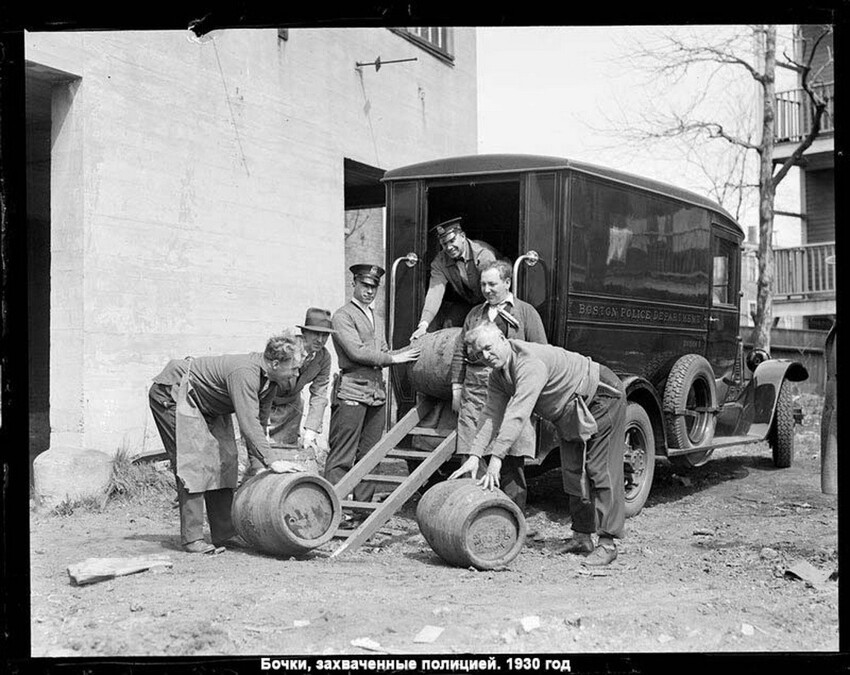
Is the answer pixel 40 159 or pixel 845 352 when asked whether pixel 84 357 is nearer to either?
pixel 40 159

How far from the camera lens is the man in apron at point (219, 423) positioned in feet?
19.4

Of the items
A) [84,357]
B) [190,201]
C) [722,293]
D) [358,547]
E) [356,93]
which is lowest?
[358,547]

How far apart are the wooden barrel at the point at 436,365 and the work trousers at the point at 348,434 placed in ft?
1.64

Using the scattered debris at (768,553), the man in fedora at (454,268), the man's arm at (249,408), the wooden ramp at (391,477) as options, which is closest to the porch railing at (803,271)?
the scattered debris at (768,553)

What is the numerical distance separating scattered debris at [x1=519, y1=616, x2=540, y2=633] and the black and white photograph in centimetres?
4

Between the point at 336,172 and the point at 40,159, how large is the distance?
2.96m

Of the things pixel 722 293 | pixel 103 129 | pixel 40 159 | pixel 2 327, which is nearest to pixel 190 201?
pixel 103 129

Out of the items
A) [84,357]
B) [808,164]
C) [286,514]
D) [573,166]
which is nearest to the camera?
[286,514]

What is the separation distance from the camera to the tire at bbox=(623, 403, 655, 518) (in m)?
7.51

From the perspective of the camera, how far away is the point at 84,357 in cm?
765

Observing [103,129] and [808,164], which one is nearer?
[103,129]

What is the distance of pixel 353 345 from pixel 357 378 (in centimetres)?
28

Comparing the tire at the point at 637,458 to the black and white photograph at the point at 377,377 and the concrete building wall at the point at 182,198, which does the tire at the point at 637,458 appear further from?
the concrete building wall at the point at 182,198

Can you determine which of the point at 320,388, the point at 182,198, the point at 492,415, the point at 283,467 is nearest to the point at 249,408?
the point at 283,467
